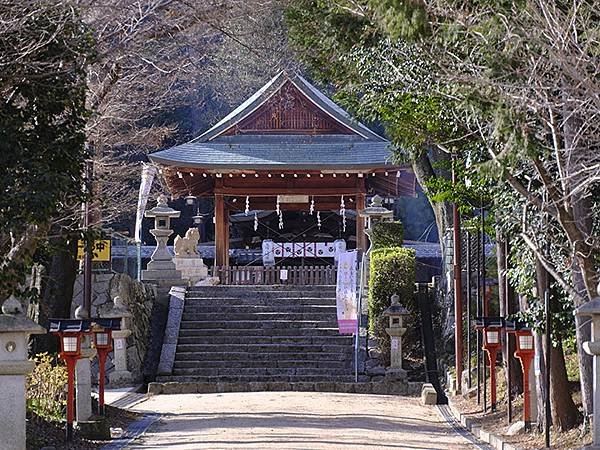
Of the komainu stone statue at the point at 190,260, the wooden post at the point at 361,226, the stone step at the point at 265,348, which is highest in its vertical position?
the wooden post at the point at 361,226

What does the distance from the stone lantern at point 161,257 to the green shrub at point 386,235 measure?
16.1 ft

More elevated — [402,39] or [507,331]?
[402,39]

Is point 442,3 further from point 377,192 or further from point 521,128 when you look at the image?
point 377,192

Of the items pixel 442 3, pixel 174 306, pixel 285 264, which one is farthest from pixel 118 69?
pixel 285 264

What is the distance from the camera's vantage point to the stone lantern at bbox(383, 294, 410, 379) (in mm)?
21156

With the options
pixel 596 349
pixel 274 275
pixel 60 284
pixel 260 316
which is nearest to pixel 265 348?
pixel 260 316

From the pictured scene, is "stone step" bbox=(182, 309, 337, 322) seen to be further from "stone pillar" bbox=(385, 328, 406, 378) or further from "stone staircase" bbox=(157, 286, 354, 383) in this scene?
"stone pillar" bbox=(385, 328, 406, 378)

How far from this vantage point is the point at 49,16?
11.1 metres

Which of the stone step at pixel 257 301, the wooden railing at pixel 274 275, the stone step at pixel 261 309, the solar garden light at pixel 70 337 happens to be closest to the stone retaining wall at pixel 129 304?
the stone step at pixel 261 309

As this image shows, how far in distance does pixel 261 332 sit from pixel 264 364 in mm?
1618

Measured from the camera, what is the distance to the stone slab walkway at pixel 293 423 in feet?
40.7

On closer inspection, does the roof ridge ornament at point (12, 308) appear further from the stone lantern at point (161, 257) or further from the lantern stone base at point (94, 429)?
the stone lantern at point (161, 257)

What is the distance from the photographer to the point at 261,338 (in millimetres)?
23266

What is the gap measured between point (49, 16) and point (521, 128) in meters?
4.61
